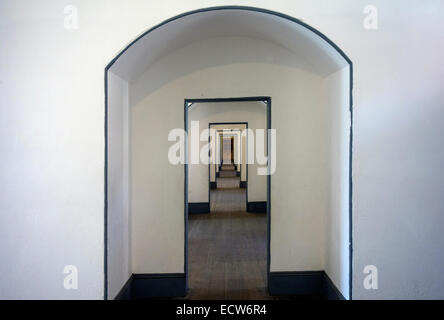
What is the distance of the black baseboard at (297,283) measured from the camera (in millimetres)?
3785

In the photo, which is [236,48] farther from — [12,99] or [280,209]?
[12,99]

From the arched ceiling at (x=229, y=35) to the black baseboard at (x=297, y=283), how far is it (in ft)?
7.31

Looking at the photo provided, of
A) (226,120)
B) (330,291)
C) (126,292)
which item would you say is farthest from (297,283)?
(226,120)

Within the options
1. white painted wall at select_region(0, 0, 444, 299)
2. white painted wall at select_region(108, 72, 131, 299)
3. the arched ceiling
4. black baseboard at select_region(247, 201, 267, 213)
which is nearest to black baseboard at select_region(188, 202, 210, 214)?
black baseboard at select_region(247, 201, 267, 213)

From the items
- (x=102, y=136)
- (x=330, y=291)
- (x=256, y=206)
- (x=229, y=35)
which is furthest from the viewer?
(x=256, y=206)

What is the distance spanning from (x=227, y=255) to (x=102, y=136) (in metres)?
3.22

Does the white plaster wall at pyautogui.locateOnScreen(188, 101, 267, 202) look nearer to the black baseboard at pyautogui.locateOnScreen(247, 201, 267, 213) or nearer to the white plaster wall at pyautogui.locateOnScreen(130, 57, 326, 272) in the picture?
the black baseboard at pyautogui.locateOnScreen(247, 201, 267, 213)

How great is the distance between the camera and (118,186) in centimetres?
321

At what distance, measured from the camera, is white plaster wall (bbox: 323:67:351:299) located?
2926 mm

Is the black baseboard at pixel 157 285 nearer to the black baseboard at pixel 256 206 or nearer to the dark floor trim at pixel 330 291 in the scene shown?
the dark floor trim at pixel 330 291

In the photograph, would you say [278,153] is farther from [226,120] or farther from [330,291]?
[226,120]

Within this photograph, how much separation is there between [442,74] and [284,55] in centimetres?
155

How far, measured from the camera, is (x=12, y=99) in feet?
8.93
